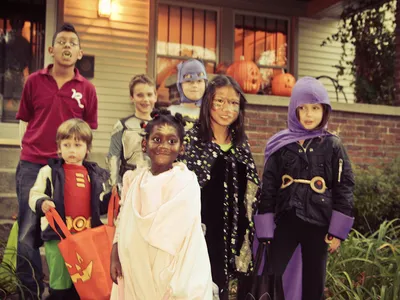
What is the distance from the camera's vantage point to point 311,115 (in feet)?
12.0

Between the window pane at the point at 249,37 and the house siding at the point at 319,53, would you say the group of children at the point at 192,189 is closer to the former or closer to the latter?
the window pane at the point at 249,37

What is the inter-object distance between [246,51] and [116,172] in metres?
7.10

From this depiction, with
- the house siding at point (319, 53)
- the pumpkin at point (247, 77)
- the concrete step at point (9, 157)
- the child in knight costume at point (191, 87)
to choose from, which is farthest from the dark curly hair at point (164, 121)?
the house siding at point (319, 53)

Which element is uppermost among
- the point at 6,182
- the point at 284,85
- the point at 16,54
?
the point at 16,54

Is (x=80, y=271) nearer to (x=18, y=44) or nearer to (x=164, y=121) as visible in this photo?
(x=164, y=121)

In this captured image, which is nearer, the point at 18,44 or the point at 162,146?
the point at 162,146

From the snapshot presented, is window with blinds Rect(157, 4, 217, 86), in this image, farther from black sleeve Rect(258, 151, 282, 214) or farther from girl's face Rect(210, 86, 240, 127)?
girl's face Rect(210, 86, 240, 127)

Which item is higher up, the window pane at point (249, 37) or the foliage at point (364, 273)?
the window pane at point (249, 37)

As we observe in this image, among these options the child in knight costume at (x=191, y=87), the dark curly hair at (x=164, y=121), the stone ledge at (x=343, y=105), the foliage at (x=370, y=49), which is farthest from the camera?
the foliage at (x=370, y=49)

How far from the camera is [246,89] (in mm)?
8430

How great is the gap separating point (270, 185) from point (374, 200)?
3.27 meters

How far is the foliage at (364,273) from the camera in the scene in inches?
160

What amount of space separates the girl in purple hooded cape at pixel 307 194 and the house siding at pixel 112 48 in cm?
599

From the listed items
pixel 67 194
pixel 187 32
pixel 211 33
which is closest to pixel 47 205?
pixel 67 194
